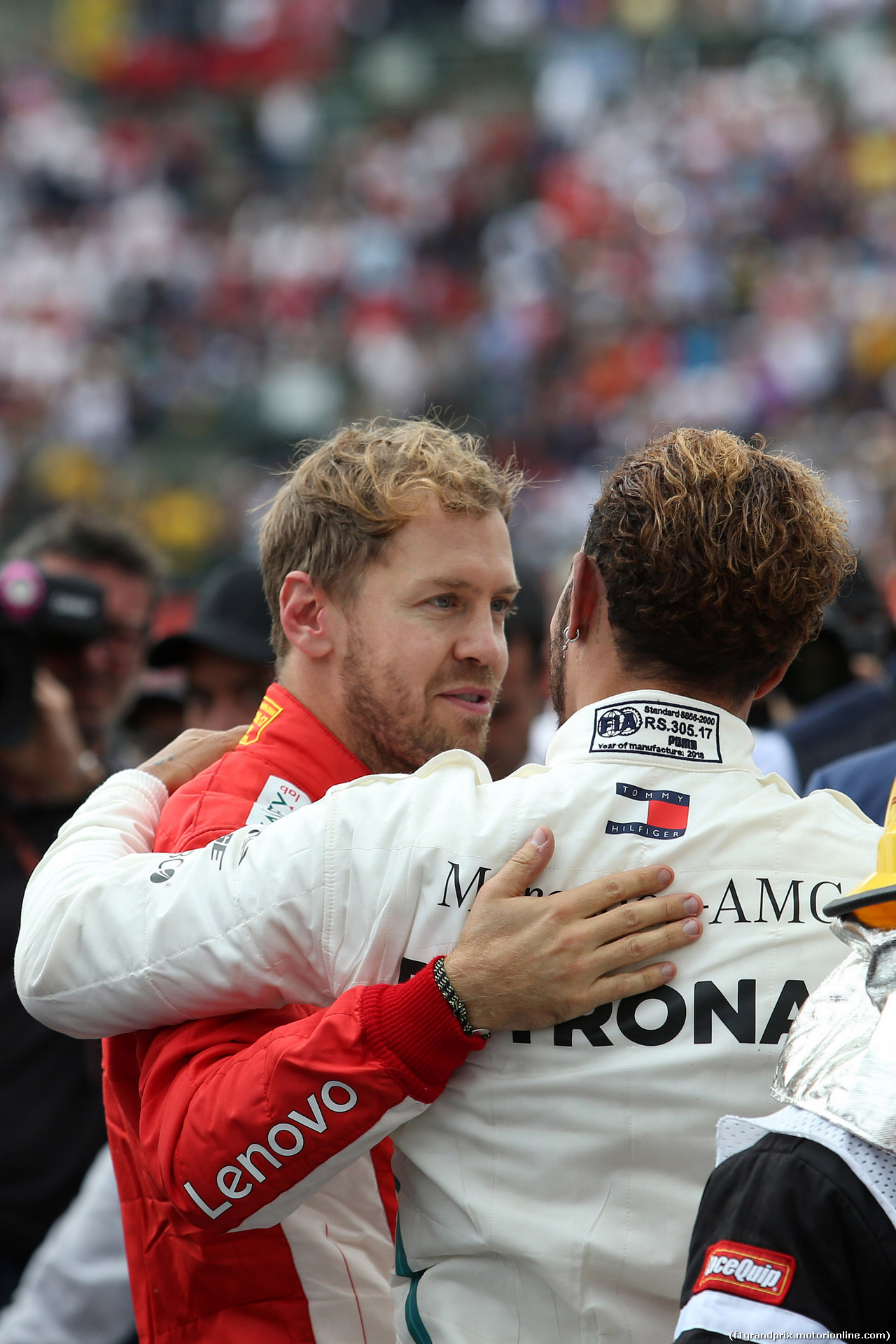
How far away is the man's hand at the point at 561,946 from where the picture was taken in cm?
137

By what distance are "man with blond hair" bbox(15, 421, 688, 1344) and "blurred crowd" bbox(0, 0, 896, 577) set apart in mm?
10558

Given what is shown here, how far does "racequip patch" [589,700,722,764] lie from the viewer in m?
1.47

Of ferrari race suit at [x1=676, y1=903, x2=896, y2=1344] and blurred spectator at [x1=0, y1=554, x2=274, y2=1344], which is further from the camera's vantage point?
blurred spectator at [x1=0, y1=554, x2=274, y2=1344]

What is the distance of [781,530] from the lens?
4.80 ft

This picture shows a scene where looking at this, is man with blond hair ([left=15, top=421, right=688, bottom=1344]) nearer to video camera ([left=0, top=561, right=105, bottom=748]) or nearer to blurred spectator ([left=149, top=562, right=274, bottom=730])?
video camera ([left=0, top=561, right=105, bottom=748])

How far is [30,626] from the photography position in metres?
3.18

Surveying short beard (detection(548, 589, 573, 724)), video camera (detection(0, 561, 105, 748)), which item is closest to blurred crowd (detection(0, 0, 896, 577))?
video camera (detection(0, 561, 105, 748))

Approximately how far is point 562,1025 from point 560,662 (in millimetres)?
430

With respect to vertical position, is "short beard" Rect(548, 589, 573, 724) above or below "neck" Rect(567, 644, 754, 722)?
above

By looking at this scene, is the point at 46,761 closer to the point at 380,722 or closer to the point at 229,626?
the point at 229,626

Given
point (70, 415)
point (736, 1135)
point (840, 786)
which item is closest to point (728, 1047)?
point (736, 1135)

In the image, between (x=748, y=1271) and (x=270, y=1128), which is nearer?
(x=748, y=1271)

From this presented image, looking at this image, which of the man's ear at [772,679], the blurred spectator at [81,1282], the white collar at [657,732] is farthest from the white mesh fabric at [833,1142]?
the blurred spectator at [81,1282]

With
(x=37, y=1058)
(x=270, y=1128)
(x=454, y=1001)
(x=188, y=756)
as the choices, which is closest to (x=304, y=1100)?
(x=270, y=1128)
